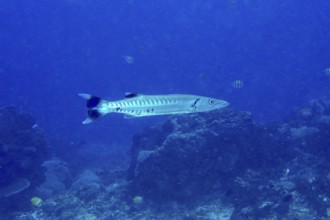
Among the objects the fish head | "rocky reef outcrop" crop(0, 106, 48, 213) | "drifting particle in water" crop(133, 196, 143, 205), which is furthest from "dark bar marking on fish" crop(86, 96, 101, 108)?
"rocky reef outcrop" crop(0, 106, 48, 213)

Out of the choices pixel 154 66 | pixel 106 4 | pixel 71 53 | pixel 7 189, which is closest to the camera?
pixel 7 189

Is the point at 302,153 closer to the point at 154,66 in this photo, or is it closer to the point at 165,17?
the point at 154,66

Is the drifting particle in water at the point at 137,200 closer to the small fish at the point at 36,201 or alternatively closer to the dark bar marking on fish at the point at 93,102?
the small fish at the point at 36,201

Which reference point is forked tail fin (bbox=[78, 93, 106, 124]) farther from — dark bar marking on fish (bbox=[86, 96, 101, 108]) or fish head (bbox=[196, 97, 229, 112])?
fish head (bbox=[196, 97, 229, 112])

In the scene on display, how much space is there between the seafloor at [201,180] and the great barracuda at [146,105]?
A: 5087 mm

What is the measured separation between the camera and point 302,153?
52.5ft

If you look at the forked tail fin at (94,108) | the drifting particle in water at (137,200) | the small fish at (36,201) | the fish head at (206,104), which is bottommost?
the drifting particle in water at (137,200)

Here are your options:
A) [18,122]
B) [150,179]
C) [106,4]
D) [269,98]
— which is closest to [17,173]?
[18,122]

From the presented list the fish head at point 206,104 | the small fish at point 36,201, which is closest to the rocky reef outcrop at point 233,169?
the small fish at point 36,201

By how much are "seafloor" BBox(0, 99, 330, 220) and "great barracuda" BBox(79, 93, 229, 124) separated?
5.09 m

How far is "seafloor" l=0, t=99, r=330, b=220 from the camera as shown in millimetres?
11305

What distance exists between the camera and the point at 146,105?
22.4ft

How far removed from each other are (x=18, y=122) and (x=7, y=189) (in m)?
3.75

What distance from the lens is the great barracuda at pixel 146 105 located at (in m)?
6.53
